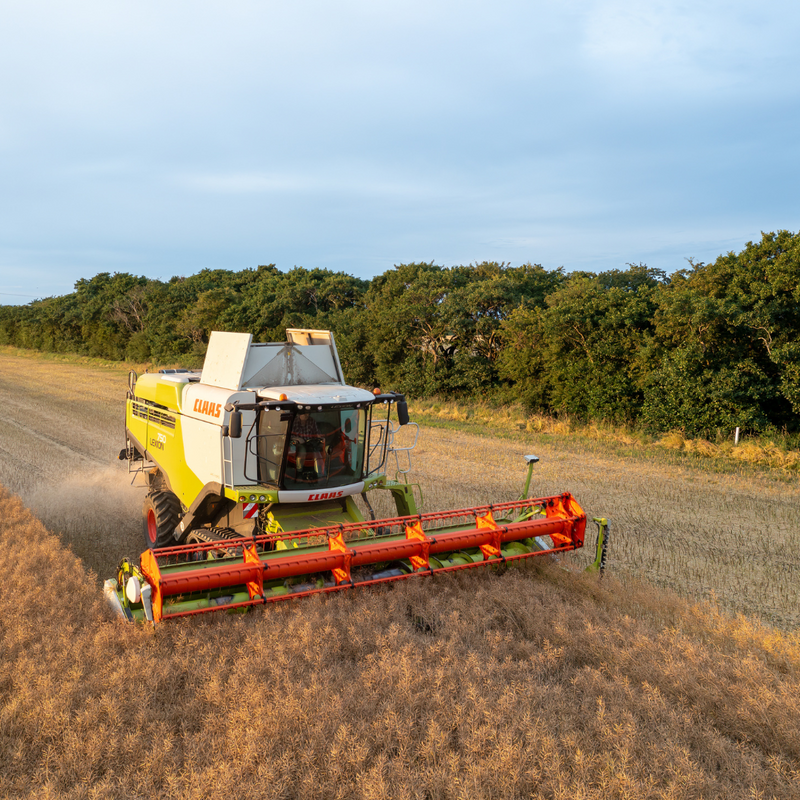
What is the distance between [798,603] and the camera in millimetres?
6359

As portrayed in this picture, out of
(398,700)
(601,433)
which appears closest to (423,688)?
(398,700)

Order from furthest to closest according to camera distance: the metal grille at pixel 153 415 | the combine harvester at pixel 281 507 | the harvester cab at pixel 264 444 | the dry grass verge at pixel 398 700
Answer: the metal grille at pixel 153 415 < the harvester cab at pixel 264 444 < the combine harvester at pixel 281 507 < the dry grass verge at pixel 398 700

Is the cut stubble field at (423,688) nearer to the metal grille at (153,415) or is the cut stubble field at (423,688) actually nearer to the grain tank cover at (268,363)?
the metal grille at (153,415)

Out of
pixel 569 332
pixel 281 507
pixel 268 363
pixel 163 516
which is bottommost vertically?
pixel 163 516

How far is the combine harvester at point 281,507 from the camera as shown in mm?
5066

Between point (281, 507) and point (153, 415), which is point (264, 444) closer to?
point (281, 507)

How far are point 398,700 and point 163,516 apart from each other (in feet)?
14.2

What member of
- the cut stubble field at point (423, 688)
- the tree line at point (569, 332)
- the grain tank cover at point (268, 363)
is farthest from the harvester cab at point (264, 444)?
the tree line at point (569, 332)

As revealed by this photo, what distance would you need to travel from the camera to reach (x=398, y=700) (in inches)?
160

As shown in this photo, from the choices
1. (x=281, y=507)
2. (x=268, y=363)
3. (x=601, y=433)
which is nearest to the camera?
(x=281, y=507)

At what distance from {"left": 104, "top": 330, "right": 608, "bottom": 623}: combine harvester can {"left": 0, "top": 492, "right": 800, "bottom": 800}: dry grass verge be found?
31cm

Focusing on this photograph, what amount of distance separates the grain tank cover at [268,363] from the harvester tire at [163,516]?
1.47 m

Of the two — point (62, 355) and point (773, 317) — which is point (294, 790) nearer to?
point (773, 317)

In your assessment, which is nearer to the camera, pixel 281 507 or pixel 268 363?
pixel 281 507
